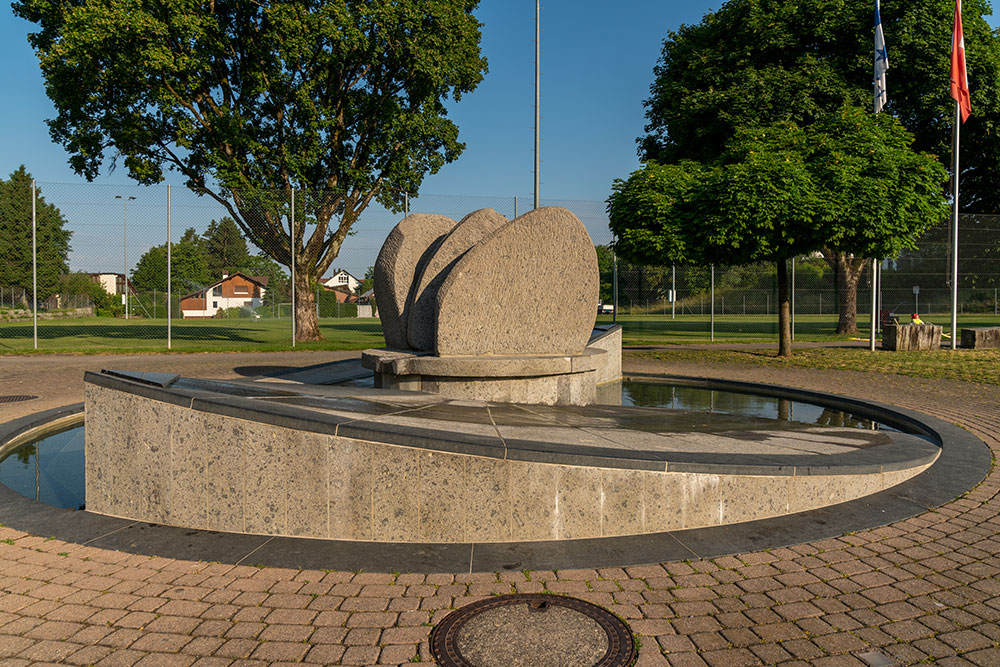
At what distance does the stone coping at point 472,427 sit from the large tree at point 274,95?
16131 mm

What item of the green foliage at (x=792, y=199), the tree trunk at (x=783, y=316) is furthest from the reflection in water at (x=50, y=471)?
the tree trunk at (x=783, y=316)

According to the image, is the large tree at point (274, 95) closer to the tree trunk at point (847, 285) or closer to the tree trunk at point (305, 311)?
the tree trunk at point (305, 311)

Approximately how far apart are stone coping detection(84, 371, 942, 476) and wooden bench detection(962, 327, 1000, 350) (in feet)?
57.5

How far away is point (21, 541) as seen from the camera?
4031mm

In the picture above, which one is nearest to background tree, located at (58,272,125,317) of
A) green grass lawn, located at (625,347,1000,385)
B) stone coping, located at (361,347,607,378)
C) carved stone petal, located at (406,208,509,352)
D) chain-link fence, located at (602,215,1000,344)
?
chain-link fence, located at (602,215,1000,344)

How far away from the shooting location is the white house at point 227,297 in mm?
78938

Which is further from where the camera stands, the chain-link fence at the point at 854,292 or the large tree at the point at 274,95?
the chain-link fence at the point at 854,292

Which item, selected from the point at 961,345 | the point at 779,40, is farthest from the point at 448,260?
the point at 961,345

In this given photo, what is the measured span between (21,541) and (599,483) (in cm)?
383

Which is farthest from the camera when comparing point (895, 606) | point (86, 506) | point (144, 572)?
point (86, 506)

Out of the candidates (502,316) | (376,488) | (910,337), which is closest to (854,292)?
(910,337)

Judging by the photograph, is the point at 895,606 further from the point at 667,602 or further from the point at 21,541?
Answer: the point at 21,541

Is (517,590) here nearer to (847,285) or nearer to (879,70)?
(879,70)

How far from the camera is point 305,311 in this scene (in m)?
22.1
